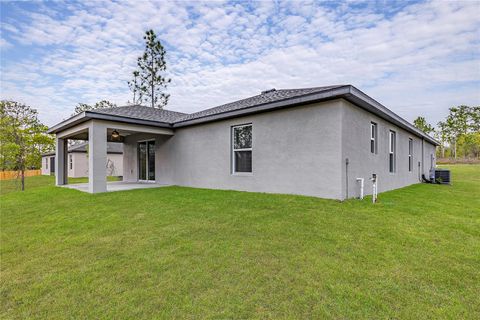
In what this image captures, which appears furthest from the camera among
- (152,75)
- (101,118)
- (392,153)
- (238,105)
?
(152,75)

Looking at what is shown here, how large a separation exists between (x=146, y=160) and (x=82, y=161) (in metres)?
12.6

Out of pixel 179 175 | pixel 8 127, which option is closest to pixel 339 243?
pixel 179 175

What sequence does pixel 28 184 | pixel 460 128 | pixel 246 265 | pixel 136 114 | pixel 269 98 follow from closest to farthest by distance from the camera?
pixel 246 265, pixel 269 98, pixel 136 114, pixel 28 184, pixel 460 128

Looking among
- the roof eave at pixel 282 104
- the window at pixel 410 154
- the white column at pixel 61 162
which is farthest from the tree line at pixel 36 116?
the window at pixel 410 154

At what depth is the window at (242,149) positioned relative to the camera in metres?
8.22

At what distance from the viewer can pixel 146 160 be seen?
1279 cm

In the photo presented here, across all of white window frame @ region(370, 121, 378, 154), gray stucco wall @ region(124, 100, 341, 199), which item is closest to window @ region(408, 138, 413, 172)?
white window frame @ region(370, 121, 378, 154)

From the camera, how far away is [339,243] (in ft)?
11.1

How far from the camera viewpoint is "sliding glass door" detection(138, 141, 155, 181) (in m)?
12.5

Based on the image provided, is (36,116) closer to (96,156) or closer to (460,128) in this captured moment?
(96,156)

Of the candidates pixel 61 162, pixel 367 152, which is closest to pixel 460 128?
pixel 367 152

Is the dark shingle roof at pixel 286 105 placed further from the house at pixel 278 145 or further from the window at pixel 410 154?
the window at pixel 410 154

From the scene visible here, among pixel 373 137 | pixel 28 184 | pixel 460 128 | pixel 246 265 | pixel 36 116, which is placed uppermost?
pixel 460 128

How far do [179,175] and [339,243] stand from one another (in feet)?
27.9
